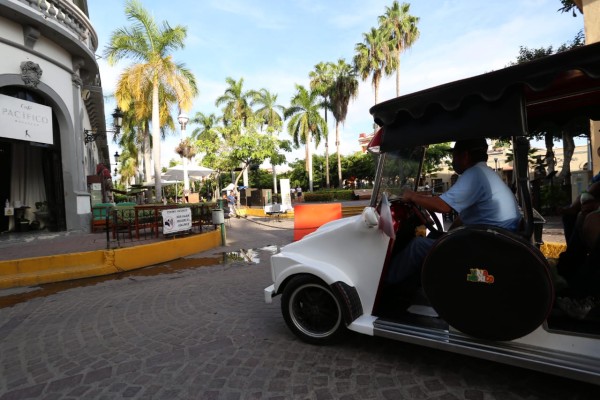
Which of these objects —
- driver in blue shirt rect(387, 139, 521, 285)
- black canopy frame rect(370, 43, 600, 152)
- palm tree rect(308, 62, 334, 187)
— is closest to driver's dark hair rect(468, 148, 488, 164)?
driver in blue shirt rect(387, 139, 521, 285)

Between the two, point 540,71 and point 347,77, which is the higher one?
point 347,77

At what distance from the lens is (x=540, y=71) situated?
214 centimetres

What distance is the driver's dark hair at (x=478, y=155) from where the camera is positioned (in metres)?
2.68

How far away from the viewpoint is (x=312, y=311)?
10.5 feet

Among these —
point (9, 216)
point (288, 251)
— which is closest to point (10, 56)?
point (9, 216)

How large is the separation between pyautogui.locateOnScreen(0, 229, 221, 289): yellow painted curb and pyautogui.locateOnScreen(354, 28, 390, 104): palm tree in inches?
1094

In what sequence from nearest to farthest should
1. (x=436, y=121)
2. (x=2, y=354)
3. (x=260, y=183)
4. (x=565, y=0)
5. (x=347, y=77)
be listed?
(x=436, y=121), (x=2, y=354), (x=565, y=0), (x=347, y=77), (x=260, y=183)

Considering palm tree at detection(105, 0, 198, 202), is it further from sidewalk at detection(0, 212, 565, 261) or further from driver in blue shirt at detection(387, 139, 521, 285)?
driver in blue shirt at detection(387, 139, 521, 285)

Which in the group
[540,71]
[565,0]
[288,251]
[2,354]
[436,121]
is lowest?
[2,354]

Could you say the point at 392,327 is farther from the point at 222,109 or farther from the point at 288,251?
the point at 222,109

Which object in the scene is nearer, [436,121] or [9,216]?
[436,121]

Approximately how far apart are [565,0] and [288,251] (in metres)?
15.4

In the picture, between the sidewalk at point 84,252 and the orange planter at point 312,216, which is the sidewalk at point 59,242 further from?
the orange planter at point 312,216

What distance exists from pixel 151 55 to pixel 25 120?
1016 centimetres
